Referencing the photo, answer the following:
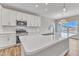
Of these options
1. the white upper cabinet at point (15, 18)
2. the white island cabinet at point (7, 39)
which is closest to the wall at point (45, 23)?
the white upper cabinet at point (15, 18)

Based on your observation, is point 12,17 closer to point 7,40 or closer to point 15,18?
point 15,18

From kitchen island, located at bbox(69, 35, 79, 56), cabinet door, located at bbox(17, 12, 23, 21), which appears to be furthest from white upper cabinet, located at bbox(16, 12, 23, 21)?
kitchen island, located at bbox(69, 35, 79, 56)

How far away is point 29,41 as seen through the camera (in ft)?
4.63

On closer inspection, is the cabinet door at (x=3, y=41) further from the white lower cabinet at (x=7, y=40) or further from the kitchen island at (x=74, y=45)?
the kitchen island at (x=74, y=45)

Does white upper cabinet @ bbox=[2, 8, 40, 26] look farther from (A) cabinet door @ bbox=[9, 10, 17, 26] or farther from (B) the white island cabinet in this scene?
(B) the white island cabinet

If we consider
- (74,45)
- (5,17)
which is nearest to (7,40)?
Answer: (5,17)

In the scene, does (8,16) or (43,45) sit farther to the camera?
(43,45)

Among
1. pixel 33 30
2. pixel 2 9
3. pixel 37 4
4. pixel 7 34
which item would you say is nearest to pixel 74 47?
pixel 33 30

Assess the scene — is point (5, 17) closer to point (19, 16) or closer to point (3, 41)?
point (19, 16)

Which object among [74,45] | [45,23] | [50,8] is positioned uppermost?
[50,8]

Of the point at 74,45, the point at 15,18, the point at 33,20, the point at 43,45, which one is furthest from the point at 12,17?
the point at 74,45

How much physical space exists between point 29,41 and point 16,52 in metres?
0.22

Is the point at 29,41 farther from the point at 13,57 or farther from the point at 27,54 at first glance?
the point at 13,57

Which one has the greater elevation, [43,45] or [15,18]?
[15,18]
